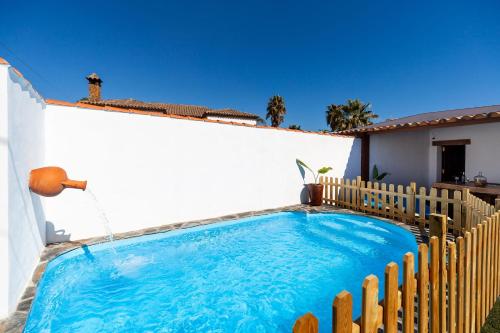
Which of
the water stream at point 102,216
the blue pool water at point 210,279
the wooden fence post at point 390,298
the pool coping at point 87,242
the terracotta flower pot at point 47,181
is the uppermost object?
the terracotta flower pot at point 47,181

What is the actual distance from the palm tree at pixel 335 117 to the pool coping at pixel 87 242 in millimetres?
22143

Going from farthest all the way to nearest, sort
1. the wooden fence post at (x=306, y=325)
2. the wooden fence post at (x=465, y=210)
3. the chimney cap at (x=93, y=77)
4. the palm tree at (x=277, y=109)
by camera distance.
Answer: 1. the palm tree at (x=277, y=109)
2. the chimney cap at (x=93, y=77)
3. the wooden fence post at (x=465, y=210)
4. the wooden fence post at (x=306, y=325)

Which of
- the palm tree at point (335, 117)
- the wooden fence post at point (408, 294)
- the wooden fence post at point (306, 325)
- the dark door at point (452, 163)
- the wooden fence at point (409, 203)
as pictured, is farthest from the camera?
the palm tree at point (335, 117)

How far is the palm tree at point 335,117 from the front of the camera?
27578mm

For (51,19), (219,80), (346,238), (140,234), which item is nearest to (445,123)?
(346,238)

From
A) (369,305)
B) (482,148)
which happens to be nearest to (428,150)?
(482,148)

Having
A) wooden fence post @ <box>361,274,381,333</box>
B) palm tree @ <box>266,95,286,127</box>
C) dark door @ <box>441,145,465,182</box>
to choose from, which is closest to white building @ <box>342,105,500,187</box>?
dark door @ <box>441,145,465,182</box>

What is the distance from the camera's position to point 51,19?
8141 mm

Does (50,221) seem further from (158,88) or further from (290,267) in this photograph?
(158,88)

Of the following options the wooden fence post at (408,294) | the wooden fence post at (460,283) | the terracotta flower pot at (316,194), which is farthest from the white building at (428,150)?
the wooden fence post at (408,294)

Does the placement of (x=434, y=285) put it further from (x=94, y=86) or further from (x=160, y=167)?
(x=94, y=86)

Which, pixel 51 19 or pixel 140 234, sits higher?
pixel 51 19

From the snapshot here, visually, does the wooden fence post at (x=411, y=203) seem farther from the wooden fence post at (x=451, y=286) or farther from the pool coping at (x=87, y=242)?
the wooden fence post at (x=451, y=286)

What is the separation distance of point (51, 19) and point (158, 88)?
448 inches
